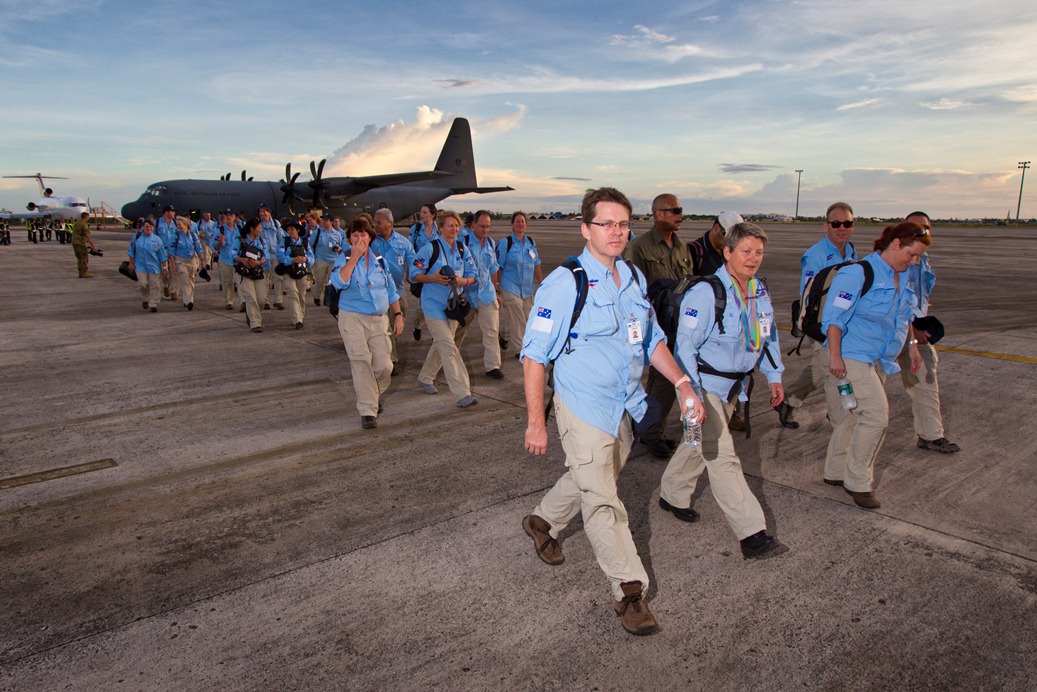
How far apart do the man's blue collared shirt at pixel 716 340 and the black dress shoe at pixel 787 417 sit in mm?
2489

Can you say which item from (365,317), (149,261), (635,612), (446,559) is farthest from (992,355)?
(149,261)

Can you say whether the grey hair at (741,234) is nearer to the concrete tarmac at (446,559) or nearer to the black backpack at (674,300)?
the black backpack at (674,300)

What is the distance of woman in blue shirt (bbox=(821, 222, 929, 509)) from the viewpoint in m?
4.26

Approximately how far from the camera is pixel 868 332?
4320 mm

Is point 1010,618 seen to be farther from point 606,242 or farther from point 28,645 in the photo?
point 28,645

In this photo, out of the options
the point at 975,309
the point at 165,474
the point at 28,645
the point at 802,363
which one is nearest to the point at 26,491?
the point at 165,474

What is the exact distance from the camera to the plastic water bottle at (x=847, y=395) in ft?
14.1

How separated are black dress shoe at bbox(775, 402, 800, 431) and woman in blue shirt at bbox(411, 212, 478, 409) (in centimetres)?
309

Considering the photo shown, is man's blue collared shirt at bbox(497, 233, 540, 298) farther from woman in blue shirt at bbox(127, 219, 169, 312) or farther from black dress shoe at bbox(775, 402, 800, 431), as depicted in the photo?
woman in blue shirt at bbox(127, 219, 169, 312)

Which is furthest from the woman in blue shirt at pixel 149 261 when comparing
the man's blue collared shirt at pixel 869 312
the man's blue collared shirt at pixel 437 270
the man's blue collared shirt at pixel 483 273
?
the man's blue collared shirt at pixel 869 312

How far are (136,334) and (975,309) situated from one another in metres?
15.9

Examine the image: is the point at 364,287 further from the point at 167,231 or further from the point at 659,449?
the point at 167,231

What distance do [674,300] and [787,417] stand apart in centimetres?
277

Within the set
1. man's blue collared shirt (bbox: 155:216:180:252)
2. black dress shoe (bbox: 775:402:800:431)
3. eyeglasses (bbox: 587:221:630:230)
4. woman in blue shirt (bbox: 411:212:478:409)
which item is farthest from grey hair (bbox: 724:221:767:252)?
man's blue collared shirt (bbox: 155:216:180:252)
